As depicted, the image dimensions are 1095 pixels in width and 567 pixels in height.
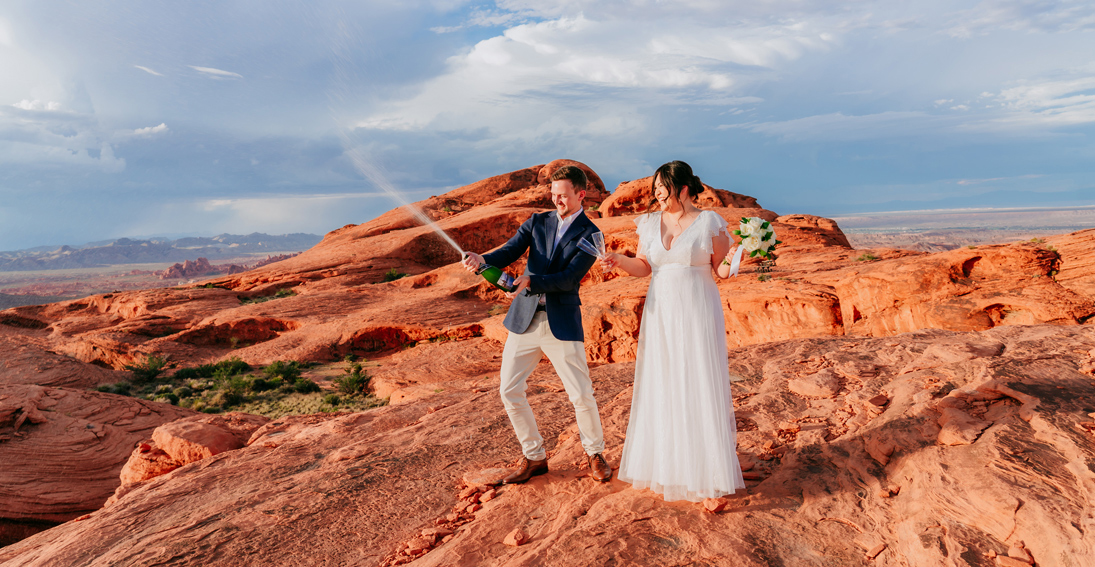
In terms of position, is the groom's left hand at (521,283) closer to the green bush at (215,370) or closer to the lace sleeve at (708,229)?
the lace sleeve at (708,229)

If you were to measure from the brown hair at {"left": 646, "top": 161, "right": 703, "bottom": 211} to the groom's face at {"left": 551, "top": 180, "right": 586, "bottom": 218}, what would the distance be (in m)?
0.63

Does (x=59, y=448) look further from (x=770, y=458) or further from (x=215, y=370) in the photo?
(x=770, y=458)

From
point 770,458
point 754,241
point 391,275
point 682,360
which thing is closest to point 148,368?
point 391,275

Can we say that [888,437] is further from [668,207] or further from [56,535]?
[56,535]

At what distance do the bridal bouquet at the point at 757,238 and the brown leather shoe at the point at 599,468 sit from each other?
Result: 6.23ft

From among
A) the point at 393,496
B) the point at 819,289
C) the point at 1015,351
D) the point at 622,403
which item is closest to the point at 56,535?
the point at 393,496

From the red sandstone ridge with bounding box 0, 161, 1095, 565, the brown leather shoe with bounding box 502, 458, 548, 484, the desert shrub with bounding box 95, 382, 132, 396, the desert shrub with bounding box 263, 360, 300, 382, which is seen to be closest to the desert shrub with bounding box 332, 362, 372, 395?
the red sandstone ridge with bounding box 0, 161, 1095, 565

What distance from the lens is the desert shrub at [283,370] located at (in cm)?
1438

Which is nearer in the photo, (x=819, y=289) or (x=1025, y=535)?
(x=1025, y=535)

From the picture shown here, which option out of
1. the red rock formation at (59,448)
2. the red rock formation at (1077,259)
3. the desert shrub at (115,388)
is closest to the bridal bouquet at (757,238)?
the red rock formation at (1077,259)

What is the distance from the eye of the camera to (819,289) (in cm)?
1103

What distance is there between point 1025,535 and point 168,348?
70.5 feet

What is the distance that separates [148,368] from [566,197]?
17.2 meters

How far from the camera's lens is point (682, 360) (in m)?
3.42
